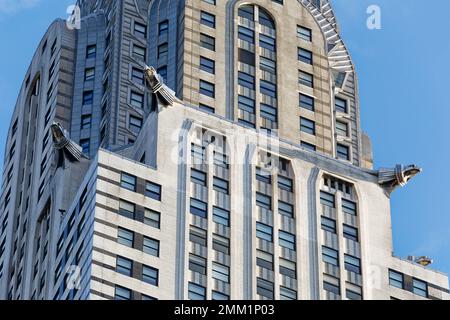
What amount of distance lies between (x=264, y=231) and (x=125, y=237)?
1161cm

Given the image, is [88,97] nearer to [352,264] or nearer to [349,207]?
[349,207]

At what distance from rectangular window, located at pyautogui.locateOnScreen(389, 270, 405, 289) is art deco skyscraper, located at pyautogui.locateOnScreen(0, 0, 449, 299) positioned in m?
0.10

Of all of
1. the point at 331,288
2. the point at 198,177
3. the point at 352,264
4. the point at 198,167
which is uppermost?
the point at 198,167

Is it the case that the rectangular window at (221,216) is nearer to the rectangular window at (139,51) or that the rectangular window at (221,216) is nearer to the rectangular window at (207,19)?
the rectangular window at (207,19)

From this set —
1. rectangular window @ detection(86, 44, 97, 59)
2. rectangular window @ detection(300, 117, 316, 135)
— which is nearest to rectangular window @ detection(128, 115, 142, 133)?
rectangular window @ detection(86, 44, 97, 59)

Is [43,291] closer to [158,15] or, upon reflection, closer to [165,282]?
[165,282]

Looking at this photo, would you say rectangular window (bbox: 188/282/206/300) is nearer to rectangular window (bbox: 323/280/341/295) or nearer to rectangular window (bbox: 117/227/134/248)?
rectangular window (bbox: 117/227/134/248)

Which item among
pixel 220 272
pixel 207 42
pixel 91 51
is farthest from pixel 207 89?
pixel 220 272

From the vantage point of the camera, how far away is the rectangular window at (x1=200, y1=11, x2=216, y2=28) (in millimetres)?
163500

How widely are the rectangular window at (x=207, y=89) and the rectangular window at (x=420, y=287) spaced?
2207 cm

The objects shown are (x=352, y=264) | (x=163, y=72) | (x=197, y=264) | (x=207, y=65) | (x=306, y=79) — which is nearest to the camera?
(x=197, y=264)

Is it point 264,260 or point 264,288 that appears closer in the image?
point 264,288

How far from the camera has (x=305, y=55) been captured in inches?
6550

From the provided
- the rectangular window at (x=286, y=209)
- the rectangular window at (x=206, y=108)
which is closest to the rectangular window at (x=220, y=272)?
the rectangular window at (x=286, y=209)
